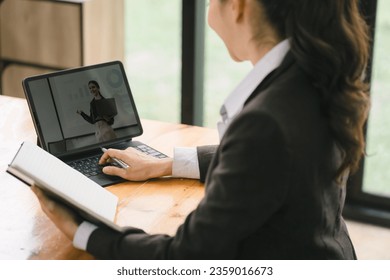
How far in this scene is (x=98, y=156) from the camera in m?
2.05

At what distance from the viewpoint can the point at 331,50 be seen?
1415 millimetres

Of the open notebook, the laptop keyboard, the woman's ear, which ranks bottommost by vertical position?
the laptop keyboard

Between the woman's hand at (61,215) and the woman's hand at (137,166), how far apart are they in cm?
33

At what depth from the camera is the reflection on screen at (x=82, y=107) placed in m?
2.00

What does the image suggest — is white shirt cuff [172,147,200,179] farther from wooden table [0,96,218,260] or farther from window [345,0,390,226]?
window [345,0,390,226]

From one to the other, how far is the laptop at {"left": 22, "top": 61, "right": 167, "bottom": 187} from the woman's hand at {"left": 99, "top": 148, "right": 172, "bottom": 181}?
2cm

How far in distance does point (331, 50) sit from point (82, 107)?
822 mm

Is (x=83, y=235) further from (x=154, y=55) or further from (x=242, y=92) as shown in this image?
(x=154, y=55)

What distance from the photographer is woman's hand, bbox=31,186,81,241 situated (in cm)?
161

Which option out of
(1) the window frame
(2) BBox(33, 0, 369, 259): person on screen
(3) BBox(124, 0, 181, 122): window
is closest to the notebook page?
(2) BBox(33, 0, 369, 259): person on screen

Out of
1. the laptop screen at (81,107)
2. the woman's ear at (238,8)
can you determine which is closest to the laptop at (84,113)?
the laptop screen at (81,107)
